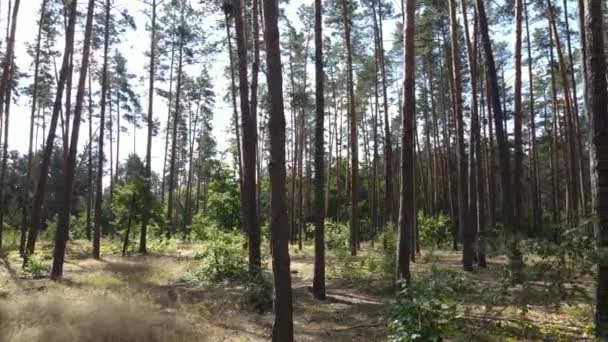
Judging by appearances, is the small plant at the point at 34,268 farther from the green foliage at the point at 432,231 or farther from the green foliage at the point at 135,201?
the green foliage at the point at 432,231

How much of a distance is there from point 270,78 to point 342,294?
6.55 meters

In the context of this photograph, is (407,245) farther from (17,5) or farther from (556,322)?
(17,5)

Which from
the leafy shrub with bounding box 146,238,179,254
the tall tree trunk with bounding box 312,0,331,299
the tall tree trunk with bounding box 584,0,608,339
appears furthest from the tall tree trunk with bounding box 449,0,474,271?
the leafy shrub with bounding box 146,238,179,254

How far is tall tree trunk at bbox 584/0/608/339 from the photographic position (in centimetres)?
500

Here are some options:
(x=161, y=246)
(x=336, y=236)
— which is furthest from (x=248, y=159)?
(x=161, y=246)

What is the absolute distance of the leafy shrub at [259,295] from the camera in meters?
9.05

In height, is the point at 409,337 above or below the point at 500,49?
below

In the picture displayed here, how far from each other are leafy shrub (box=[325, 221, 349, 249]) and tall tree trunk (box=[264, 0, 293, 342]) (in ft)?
50.8

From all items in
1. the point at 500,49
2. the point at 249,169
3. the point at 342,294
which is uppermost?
the point at 500,49

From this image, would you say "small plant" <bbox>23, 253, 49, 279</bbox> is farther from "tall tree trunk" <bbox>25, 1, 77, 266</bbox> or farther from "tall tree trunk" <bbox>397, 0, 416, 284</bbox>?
"tall tree trunk" <bbox>397, 0, 416, 284</bbox>

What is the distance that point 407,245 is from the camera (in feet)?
28.1

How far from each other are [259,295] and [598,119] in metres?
7.04

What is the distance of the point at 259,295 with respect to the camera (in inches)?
364

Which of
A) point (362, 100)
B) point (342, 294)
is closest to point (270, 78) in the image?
point (342, 294)
